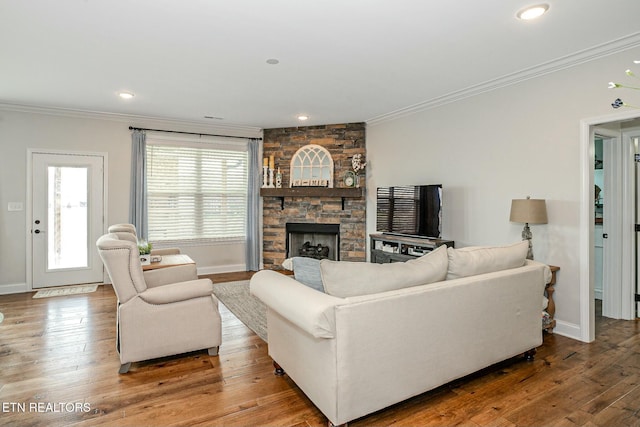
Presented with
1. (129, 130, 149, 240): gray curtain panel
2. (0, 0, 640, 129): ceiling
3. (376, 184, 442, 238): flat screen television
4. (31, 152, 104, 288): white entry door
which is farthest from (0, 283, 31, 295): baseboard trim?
(376, 184, 442, 238): flat screen television

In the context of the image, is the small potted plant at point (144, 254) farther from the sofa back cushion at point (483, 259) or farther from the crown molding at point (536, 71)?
the crown molding at point (536, 71)

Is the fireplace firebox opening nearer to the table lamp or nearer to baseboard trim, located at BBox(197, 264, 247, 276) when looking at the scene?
baseboard trim, located at BBox(197, 264, 247, 276)

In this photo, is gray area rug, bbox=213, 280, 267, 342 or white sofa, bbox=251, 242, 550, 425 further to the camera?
gray area rug, bbox=213, 280, 267, 342

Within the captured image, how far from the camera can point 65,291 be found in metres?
5.16

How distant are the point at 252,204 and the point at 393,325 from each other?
4.96m

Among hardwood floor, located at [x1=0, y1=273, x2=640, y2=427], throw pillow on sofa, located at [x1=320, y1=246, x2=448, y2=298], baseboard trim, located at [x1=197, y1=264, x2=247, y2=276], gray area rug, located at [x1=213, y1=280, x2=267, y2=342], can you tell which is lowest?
hardwood floor, located at [x1=0, y1=273, x2=640, y2=427]

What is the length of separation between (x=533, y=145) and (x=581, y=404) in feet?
8.12

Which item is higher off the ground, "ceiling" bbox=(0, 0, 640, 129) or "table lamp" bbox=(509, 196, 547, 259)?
"ceiling" bbox=(0, 0, 640, 129)

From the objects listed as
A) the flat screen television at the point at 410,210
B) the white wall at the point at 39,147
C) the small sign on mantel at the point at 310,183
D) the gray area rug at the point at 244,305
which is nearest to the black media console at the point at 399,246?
the flat screen television at the point at 410,210

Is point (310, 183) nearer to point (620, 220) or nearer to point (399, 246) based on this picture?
point (399, 246)

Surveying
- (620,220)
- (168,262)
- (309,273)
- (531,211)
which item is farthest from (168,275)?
(620,220)

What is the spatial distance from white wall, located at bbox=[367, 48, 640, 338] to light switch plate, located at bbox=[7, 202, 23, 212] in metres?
5.68

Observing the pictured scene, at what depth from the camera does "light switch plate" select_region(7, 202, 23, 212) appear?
514 cm

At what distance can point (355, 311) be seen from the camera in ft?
6.33
